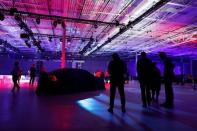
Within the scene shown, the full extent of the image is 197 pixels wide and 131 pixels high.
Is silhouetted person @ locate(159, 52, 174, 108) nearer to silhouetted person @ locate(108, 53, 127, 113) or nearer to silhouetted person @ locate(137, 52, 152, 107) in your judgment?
silhouetted person @ locate(137, 52, 152, 107)

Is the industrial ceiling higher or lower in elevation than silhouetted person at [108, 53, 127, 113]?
higher

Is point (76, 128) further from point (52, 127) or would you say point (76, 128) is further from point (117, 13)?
point (117, 13)

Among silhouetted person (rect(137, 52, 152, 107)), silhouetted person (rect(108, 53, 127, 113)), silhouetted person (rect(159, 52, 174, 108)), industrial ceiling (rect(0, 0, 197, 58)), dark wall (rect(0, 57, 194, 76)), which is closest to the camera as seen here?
silhouetted person (rect(108, 53, 127, 113))

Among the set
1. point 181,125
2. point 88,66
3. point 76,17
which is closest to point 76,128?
point 181,125

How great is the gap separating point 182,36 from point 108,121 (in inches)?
524

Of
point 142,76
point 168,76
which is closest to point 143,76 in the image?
point 142,76

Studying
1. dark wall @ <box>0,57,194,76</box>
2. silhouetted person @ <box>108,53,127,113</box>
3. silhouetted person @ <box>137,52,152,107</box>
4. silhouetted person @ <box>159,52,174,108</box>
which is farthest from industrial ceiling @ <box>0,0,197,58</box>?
dark wall @ <box>0,57,194,76</box>

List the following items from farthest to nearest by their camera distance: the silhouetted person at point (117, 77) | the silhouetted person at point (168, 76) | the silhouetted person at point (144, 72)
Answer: the silhouetted person at point (168, 76) → the silhouetted person at point (144, 72) → the silhouetted person at point (117, 77)

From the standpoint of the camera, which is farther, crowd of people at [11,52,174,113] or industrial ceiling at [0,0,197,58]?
industrial ceiling at [0,0,197,58]

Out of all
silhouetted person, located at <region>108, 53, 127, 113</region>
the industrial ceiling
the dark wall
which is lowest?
silhouetted person, located at <region>108, 53, 127, 113</region>

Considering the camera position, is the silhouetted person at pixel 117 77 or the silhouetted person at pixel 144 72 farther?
the silhouetted person at pixel 144 72

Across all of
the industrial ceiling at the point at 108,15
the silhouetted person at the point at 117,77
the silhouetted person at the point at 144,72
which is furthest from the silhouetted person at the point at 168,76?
the industrial ceiling at the point at 108,15

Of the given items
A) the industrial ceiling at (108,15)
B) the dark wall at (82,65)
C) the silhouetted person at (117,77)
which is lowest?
the silhouetted person at (117,77)

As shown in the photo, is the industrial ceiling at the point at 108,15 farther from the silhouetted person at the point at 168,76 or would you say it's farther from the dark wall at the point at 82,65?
the dark wall at the point at 82,65
